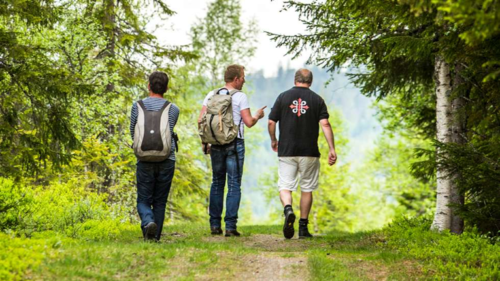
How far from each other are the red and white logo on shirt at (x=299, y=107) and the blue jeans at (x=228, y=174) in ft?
3.53

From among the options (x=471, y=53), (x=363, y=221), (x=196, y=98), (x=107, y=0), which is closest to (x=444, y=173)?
(x=471, y=53)

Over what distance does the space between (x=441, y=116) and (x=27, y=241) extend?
251 inches

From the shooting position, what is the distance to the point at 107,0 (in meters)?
15.5

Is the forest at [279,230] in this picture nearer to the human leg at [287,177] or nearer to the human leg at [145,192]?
the human leg at [145,192]

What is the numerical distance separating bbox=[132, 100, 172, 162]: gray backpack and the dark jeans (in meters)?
0.19

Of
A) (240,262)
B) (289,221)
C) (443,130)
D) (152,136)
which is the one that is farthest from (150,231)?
(443,130)

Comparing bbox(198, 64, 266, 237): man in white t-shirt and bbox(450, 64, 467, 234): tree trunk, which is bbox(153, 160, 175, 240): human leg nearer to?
bbox(198, 64, 266, 237): man in white t-shirt

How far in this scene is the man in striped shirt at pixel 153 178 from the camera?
23.4 ft

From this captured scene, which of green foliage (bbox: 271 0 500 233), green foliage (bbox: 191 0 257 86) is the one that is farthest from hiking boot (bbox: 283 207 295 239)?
green foliage (bbox: 191 0 257 86)

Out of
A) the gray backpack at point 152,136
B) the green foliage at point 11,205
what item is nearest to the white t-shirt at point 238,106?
the gray backpack at point 152,136

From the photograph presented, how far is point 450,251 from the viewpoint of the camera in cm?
664

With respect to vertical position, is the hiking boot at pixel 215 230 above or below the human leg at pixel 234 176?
below

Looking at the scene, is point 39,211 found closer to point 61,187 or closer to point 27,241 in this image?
point 61,187

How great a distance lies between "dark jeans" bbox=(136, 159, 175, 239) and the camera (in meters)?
7.14
